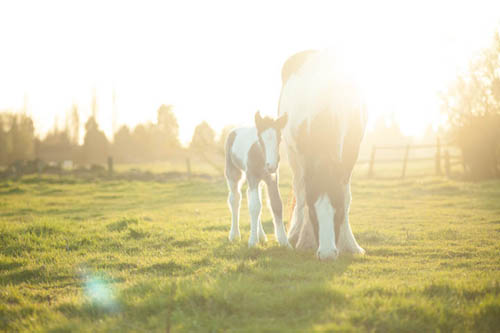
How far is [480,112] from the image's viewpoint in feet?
68.5

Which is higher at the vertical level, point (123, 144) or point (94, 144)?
point (123, 144)

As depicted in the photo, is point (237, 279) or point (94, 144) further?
point (94, 144)

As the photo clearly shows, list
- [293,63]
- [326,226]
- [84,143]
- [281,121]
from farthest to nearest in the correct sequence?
1. [84,143]
2. [293,63]
3. [281,121]
4. [326,226]

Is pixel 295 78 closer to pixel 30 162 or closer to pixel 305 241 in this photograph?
pixel 305 241

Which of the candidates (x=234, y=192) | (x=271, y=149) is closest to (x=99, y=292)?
(x=271, y=149)

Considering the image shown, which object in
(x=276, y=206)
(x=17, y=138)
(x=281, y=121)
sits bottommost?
(x=276, y=206)

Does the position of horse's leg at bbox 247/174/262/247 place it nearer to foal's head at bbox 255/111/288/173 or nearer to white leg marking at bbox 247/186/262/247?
white leg marking at bbox 247/186/262/247

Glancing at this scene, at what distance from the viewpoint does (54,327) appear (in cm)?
349

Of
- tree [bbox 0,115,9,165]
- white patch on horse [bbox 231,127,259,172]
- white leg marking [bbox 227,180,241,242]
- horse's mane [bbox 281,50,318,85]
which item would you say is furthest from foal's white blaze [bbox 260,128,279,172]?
tree [bbox 0,115,9,165]

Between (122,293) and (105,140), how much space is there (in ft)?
193

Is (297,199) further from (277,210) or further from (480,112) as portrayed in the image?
(480,112)

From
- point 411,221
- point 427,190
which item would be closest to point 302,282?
point 411,221

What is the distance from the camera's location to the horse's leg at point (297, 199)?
6551mm

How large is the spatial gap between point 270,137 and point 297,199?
148cm
